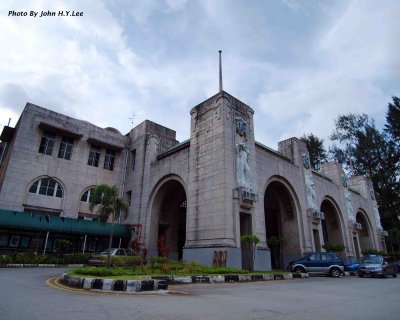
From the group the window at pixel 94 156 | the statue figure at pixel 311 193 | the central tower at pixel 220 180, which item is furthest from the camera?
the window at pixel 94 156

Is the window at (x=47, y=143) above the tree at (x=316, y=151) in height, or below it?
below

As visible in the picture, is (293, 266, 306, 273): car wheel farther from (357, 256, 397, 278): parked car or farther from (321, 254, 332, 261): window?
(357, 256, 397, 278): parked car

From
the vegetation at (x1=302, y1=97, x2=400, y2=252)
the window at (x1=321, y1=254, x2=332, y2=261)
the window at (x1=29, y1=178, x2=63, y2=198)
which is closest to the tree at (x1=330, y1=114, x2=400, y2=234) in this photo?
the vegetation at (x1=302, y1=97, x2=400, y2=252)

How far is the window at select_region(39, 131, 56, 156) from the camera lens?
80.1ft

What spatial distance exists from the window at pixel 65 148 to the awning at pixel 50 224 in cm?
636

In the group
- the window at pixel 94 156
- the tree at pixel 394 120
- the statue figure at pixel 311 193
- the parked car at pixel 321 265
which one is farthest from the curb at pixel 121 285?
the tree at pixel 394 120

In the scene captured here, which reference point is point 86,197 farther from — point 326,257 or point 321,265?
point 326,257

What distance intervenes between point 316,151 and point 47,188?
124 ft

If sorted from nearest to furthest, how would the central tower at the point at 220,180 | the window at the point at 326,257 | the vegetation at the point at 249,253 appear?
1. the central tower at the point at 220,180
2. the vegetation at the point at 249,253
3. the window at the point at 326,257

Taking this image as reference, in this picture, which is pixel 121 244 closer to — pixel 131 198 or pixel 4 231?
pixel 131 198

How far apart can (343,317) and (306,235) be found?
20.5 metres

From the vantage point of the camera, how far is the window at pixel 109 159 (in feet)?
93.0

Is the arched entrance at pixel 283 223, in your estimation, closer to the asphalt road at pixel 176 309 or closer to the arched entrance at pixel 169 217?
the arched entrance at pixel 169 217

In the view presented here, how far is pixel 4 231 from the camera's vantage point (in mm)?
20109
